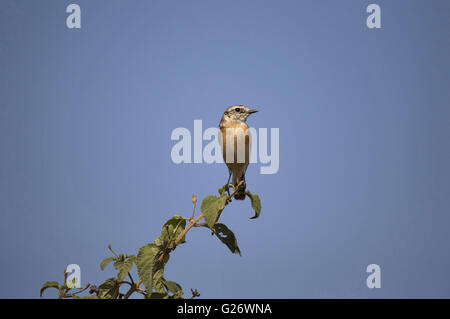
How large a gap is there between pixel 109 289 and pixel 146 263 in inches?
10.4

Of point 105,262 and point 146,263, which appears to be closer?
point 146,263

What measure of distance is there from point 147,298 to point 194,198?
61 centimetres

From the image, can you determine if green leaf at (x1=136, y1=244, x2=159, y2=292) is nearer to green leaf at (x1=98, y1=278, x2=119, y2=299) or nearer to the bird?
green leaf at (x1=98, y1=278, x2=119, y2=299)

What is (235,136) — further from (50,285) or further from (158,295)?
(50,285)

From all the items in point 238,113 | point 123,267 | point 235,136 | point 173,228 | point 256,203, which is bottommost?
point 123,267

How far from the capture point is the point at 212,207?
2.02 metres

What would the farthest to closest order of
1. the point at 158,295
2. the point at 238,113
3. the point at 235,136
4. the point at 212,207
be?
the point at 235,136 → the point at 238,113 → the point at 158,295 → the point at 212,207

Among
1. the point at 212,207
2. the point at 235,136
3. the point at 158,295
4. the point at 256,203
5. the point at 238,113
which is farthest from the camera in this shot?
the point at 235,136

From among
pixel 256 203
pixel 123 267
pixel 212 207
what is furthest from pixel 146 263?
pixel 256 203
